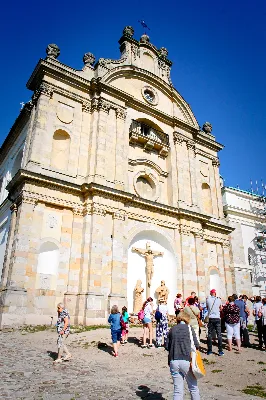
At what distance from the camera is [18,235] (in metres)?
15.7

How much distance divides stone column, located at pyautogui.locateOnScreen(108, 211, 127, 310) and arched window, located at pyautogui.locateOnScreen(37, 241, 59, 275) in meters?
3.17

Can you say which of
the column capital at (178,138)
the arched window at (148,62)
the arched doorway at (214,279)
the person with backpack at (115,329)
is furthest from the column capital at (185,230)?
the arched window at (148,62)

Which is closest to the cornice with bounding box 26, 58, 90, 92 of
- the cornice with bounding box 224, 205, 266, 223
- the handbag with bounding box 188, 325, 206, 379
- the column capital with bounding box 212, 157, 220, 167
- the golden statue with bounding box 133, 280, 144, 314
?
the column capital with bounding box 212, 157, 220, 167

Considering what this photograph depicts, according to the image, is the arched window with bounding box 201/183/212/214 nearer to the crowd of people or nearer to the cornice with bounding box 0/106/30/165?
the crowd of people

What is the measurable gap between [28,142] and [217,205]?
1597 cm

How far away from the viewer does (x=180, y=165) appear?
80.2ft

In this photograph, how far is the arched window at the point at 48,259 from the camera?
53.6 ft

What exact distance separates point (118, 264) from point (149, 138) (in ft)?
33.3

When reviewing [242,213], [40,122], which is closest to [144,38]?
[40,122]

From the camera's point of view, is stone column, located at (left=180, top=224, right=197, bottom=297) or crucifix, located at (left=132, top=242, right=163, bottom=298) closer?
crucifix, located at (left=132, top=242, right=163, bottom=298)

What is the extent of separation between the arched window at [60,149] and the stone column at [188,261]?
9.22 meters

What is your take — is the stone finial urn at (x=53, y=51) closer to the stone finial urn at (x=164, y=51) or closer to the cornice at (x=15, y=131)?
the cornice at (x=15, y=131)

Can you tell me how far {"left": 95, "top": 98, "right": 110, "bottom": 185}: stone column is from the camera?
19094 millimetres

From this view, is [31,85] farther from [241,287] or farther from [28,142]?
[241,287]
